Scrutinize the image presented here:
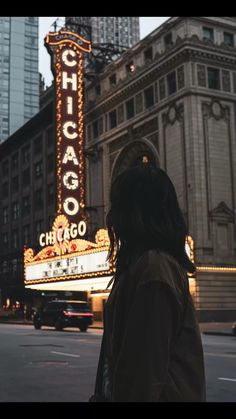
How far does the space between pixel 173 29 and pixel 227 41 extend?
13.5 ft

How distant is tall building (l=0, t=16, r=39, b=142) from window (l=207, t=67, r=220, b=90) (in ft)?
386

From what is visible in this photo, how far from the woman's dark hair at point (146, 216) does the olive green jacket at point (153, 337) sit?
0.28 feet

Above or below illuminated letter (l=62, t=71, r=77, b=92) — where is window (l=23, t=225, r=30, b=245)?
below

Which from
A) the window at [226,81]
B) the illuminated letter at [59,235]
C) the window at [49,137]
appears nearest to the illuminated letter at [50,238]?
the illuminated letter at [59,235]

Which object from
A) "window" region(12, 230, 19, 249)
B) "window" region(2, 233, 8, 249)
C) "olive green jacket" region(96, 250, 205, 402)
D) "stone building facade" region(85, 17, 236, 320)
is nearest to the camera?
"olive green jacket" region(96, 250, 205, 402)

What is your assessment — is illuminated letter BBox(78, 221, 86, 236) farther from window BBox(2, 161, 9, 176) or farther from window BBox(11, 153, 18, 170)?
window BBox(2, 161, 9, 176)

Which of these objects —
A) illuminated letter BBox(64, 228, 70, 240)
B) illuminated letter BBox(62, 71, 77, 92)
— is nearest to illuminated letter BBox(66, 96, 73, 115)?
illuminated letter BBox(62, 71, 77, 92)

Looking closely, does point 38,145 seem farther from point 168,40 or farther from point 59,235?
point 168,40

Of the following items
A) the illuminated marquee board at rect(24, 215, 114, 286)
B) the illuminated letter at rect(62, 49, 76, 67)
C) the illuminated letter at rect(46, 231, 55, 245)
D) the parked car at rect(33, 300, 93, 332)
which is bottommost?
the parked car at rect(33, 300, 93, 332)

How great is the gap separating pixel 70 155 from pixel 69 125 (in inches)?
100

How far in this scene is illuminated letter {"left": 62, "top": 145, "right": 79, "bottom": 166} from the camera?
47281 millimetres

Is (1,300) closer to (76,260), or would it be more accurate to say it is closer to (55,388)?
(76,260)

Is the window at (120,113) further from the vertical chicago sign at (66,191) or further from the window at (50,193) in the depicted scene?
the window at (50,193)
